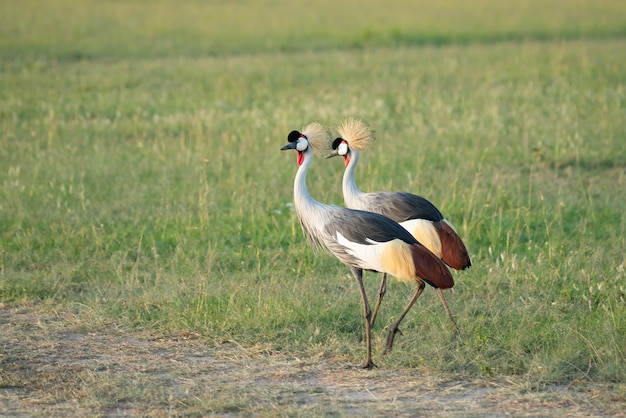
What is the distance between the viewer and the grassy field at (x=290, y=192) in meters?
5.73

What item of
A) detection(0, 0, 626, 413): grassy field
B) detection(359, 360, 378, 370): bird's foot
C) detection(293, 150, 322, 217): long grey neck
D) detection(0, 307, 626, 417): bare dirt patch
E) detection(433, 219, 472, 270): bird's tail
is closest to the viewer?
detection(0, 307, 626, 417): bare dirt patch

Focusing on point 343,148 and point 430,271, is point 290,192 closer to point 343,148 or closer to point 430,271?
point 343,148

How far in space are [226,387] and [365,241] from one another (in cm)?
116

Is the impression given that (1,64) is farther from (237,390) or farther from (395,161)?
(237,390)

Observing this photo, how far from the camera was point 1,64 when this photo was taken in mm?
16688

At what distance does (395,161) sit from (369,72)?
7.04m

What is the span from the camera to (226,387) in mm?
4840

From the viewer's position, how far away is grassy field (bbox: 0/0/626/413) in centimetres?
573

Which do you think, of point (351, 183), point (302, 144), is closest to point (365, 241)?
point (302, 144)

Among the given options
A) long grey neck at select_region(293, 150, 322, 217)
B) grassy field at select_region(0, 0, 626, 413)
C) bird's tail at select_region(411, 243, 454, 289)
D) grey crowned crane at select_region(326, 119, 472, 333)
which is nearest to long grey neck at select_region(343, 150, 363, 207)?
grey crowned crane at select_region(326, 119, 472, 333)

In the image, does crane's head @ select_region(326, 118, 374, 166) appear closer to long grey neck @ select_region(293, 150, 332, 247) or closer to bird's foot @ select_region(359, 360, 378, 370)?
long grey neck @ select_region(293, 150, 332, 247)

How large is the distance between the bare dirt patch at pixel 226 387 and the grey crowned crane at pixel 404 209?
3.23 ft

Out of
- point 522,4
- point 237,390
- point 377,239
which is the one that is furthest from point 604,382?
point 522,4

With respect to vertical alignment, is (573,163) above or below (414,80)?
below
